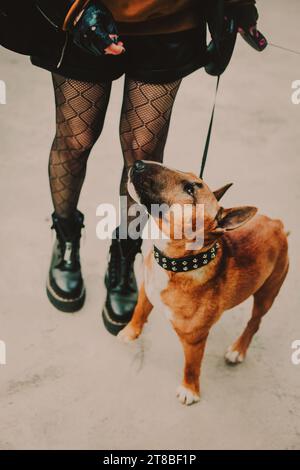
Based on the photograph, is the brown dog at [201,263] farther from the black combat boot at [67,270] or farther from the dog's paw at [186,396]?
the black combat boot at [67,270]

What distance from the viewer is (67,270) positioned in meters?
2.03

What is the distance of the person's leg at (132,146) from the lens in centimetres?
156

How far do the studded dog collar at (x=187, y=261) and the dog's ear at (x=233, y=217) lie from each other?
131 mm

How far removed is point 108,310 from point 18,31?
1092mm

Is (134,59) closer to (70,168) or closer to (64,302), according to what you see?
(70,168)

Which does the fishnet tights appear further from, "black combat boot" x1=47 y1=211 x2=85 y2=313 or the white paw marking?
the white paw marking

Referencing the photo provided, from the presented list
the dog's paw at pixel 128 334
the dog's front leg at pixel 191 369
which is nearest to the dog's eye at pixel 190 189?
the dog's front leg at pixel 191 369

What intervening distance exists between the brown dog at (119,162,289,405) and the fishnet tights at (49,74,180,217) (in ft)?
0.60

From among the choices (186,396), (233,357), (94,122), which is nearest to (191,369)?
(186,396)

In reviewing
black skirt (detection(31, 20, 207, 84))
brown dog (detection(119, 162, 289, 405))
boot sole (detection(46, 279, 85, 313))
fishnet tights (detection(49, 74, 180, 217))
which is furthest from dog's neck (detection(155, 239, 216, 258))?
boot sole (detection(46, 279, 85, 313))

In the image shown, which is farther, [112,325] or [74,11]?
[112,325]

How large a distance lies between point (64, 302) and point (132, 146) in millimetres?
714

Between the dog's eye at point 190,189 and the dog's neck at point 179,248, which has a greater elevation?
the dog's eye at point 190,189

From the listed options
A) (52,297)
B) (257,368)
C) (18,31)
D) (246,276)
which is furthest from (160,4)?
(257,368)
